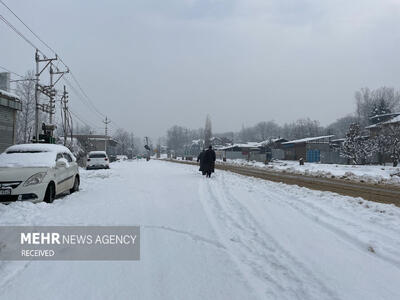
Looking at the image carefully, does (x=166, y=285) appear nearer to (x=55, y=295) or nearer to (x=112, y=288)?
(x=112, y=288)

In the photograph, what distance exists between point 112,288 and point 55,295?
508 mm

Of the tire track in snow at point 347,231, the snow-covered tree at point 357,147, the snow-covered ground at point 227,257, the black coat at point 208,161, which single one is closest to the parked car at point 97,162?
the black coat at point 208,161

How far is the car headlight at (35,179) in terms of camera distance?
19.8ft

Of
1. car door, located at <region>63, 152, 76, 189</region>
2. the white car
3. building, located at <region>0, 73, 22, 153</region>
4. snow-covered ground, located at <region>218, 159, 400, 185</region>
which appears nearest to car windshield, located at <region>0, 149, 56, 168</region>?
the white car

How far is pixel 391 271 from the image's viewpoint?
3033mm

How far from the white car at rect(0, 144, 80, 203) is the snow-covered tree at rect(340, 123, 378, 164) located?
35911 millimetres

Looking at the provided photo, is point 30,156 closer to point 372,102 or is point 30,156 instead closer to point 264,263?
point 264,263

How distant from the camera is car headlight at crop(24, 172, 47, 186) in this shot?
604 cm

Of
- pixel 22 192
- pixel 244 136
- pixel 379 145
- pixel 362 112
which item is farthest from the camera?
pixel 244 136

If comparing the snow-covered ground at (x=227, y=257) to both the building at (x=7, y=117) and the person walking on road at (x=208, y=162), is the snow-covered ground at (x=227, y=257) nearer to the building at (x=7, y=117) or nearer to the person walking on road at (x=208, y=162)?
the person walking on road at (x=208, y=162)

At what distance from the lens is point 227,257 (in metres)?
3.32

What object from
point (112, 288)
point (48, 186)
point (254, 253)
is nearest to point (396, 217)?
point (254, 253)

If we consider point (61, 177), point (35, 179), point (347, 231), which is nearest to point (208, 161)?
point (61, 177)

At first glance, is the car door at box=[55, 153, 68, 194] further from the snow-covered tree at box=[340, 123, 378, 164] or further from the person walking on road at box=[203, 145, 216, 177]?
the snow-covered tree at box=[340, 123, 378, 164]
